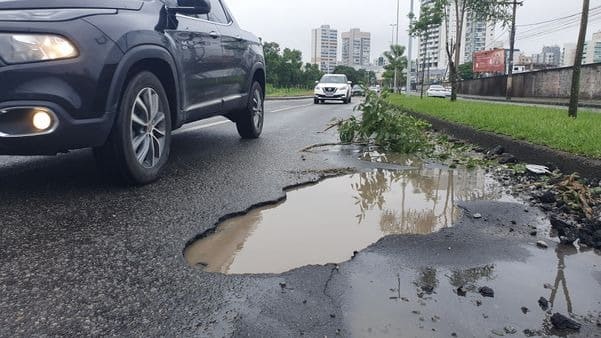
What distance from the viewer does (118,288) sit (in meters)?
2.11

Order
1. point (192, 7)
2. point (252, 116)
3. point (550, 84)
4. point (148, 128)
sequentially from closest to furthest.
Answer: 1. point (148, 128)
2. point (192, 7)
3. point (252, 116)
4. point (550, 84)

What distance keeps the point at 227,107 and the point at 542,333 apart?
4.15 m

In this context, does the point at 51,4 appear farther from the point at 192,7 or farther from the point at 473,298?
the point at 473,298

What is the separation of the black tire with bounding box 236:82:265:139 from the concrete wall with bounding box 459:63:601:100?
1822 cm

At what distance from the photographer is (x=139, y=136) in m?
3.76

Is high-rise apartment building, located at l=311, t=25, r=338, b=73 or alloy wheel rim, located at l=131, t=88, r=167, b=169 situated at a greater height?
high-rise apartment building, located at l=311, t=25, r=338, b=73

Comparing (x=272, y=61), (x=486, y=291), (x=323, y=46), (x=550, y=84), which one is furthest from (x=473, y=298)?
(x=323, y=46)

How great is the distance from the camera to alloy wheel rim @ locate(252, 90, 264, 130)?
6633 millimetres

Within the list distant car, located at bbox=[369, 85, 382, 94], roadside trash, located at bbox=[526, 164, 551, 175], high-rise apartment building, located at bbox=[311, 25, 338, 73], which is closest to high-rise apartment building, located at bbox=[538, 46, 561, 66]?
high-rise apartment building, located at bbox=[311, 25, 338, 73]

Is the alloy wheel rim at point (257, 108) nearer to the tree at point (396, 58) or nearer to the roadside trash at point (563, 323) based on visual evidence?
the roadside trash at point (563, 323)

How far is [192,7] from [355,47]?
121860 millimetres

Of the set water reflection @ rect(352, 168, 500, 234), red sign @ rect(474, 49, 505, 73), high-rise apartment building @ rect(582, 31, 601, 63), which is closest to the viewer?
water reflection @ rect(352, 168, 500, 234)

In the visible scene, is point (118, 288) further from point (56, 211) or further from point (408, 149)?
point (408, 149)

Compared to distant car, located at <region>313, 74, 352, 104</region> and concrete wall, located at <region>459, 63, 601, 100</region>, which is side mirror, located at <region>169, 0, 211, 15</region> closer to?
distant car, located at <region>313, 74, 352, 104</region>
